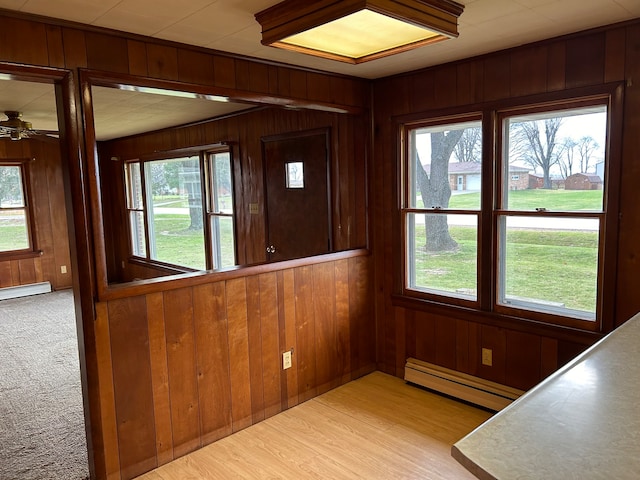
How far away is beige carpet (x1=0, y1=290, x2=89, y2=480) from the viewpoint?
2.63 meters

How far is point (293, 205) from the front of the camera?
13.9 feet

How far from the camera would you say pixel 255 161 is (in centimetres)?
462

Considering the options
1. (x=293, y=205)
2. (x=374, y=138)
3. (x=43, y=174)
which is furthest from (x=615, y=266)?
(x=43, y=174)

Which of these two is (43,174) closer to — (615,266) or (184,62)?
(184,62)

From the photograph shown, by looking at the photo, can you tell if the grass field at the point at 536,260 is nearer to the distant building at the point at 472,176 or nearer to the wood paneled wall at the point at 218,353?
the distant building at the point at 472,176

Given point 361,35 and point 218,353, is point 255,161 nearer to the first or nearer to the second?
point 218,353

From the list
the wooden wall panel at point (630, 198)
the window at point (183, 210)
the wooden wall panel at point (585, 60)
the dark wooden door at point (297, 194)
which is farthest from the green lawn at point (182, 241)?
the wooden wall panel at point (630, 198)

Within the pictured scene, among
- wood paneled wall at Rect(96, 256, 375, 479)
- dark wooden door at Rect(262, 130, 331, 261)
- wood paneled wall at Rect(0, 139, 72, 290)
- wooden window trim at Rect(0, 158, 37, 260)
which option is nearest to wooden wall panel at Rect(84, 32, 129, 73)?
wood paneled wall at Rect(96, 256, 375, 479)

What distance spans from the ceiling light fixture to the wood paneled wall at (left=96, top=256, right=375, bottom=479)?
1437 mm

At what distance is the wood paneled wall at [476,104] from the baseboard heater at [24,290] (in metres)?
5.42

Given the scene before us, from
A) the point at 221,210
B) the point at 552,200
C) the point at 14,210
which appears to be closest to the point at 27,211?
the point at 14,210

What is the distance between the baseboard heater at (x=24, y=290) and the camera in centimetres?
→ 651

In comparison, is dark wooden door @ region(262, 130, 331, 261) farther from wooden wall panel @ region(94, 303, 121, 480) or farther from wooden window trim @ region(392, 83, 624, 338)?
wooden wall panel @ region(94, 303, 121, 480)

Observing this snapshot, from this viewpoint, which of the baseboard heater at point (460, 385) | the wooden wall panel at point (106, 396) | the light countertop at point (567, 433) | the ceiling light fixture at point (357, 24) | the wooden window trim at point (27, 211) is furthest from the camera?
the wooden window trim at point (27, 211)
